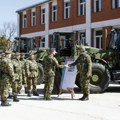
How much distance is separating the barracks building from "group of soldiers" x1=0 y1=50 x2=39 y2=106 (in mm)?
12668

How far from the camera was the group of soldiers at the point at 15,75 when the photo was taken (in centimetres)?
1435

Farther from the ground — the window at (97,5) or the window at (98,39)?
the window at (97,5)

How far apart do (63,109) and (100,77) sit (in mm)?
5942

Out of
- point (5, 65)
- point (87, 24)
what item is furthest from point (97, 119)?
point (87, 24)

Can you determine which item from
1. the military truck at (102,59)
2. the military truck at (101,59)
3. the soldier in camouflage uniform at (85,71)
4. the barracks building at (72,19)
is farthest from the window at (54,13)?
the soldier in camouflage uniform at (85,71)

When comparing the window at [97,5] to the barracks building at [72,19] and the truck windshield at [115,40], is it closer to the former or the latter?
the barracks building at [72,19]

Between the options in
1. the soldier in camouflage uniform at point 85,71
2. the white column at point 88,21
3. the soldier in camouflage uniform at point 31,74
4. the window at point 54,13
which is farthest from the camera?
the window at point 54,13

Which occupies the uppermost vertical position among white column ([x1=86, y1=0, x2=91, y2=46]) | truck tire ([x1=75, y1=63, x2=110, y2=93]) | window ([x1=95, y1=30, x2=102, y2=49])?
white column ([x1=86, y1=0, x2=91, y2=46])

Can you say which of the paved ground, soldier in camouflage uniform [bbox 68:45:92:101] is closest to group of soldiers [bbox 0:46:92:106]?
soldier in camouflage uniform [bbox 68:45:92:101]

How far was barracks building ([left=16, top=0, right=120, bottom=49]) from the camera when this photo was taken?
1423 inches

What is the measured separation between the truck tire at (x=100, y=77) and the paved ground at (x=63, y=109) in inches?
86.4

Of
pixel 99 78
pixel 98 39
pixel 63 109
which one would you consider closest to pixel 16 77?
pixel 63 109

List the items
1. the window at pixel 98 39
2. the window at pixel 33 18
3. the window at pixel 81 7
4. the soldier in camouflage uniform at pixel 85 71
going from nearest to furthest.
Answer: the soldier in camouflage uniform at pixel 85 71 < the window at pixel 98 39 < the window at pixel 81 7 < the window at pixel 33 18

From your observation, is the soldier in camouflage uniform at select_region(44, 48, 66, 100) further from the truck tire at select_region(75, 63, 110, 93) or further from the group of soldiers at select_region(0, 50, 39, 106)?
the truck tire at select_region(75, 63, 110, 93)
